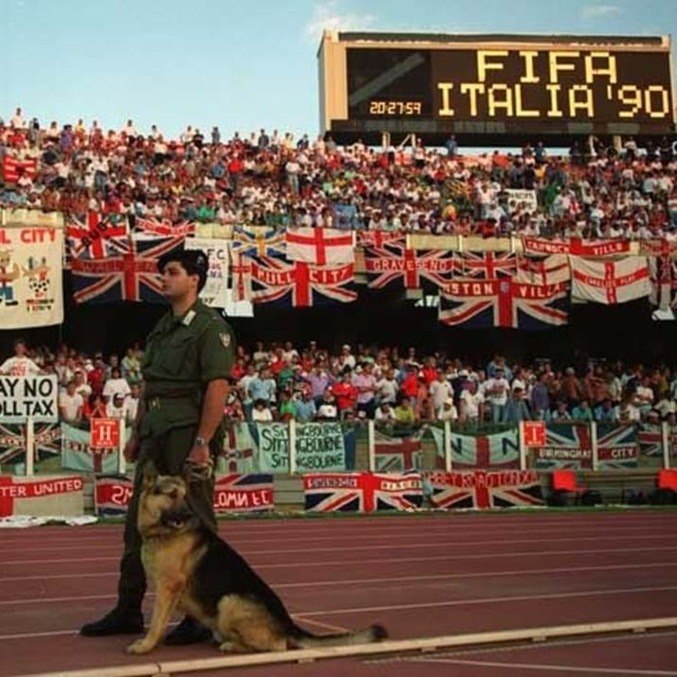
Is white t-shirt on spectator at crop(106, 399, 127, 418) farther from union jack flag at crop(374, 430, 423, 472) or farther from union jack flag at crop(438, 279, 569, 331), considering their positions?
union jack flag at crop(438, 279, 569, 331)

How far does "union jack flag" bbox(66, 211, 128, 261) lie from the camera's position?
2438 cm

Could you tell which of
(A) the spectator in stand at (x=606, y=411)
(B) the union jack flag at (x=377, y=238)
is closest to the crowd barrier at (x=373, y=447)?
(A) the spectator in stand at (x=606, y=411)

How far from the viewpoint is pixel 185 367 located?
661cm

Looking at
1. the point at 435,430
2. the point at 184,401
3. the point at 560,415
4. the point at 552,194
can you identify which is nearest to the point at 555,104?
the point at 552,194

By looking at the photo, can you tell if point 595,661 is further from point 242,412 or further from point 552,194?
point 552,194

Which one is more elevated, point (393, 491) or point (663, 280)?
point (663, 280)

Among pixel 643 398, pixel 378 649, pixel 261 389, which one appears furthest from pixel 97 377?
pixel 378 649

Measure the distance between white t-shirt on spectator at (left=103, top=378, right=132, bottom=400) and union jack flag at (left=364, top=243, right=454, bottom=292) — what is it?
28.1ft

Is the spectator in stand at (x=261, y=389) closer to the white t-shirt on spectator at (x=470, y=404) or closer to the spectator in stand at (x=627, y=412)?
the white t-shirt on spectator at (x=470, y=404)

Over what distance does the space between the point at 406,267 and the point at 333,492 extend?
950 cm

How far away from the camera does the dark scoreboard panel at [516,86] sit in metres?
40.0

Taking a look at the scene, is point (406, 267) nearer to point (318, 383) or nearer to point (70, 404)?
point (318, 383)

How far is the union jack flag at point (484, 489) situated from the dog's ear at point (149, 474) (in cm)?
1382

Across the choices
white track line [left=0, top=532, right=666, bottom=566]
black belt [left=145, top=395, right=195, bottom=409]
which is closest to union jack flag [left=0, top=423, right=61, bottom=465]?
white track line [left=0, top=532, right=666, bottom=566]
